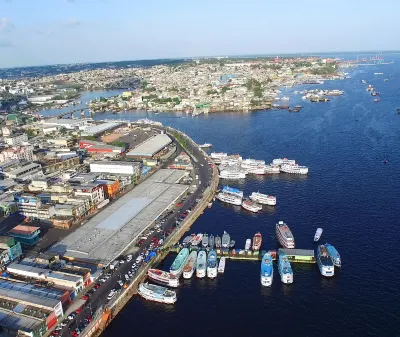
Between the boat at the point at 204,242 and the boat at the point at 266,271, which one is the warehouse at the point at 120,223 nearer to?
the boat at the point at 204,242

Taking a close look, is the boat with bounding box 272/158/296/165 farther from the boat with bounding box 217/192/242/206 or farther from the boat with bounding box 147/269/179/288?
the boat with bounding box 147/269/179/288

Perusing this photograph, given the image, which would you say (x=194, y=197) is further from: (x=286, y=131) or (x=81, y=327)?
(x=286, y=131)

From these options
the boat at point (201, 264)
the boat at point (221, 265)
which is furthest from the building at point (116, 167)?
the boat at point (221, 265)

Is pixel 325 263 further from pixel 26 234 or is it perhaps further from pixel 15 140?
pixel 15 140

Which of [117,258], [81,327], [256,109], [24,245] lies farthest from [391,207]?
[256,109]

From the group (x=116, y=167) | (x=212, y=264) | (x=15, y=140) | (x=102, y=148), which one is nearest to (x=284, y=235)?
(x=212, y=264)

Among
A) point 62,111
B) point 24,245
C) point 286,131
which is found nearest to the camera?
point 24,245

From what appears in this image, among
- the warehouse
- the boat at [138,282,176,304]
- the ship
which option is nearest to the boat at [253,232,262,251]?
the ship
